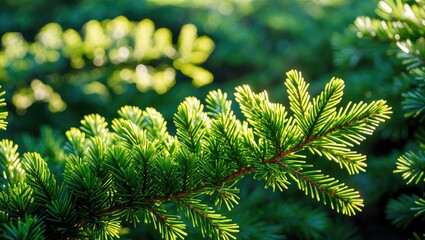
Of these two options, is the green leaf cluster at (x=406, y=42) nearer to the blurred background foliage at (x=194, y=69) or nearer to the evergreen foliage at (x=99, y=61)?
the blurred background foliage at (x=194, y=69)

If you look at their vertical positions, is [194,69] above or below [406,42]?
above

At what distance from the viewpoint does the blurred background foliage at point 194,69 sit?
42.3 inches

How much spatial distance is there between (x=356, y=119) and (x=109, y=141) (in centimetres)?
46

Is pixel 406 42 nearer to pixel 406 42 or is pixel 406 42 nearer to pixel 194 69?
pixel 406 42

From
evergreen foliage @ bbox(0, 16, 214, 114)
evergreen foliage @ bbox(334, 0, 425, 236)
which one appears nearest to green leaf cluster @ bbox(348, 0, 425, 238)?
evergreen foliage @ bbox(334, 0, 425, 236)

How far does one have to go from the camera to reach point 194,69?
173 cm

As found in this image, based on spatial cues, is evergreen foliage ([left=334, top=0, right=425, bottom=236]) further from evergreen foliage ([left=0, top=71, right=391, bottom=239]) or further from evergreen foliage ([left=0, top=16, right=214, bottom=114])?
evergreen foliage ([left=0, top=16, right=214, bottom=114])

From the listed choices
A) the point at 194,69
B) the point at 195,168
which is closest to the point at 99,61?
the point at 194,69

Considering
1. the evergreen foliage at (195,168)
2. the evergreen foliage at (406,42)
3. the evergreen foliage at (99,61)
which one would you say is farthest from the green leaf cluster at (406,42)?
the evergreen foliage at (99,61)

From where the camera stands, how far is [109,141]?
0.78 meters

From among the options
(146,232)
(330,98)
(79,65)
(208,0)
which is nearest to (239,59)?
(208,0)

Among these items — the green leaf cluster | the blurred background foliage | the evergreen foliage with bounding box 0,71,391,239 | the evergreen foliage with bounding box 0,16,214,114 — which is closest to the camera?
the evergreen foliage with bounding box 0,71,391,239

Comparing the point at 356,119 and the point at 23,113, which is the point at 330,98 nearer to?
the point at 356,119

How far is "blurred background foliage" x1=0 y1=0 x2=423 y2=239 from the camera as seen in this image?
3.52 feet
